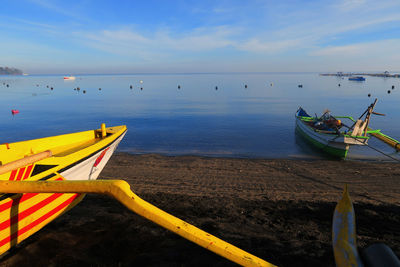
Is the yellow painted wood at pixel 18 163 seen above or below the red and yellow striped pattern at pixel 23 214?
above

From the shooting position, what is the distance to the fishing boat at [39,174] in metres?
4.00

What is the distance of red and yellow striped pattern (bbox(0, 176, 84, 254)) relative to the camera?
12.8 ft

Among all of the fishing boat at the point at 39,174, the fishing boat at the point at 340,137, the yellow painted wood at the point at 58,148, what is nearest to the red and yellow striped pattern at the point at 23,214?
the fishing boat at the point at 39,174

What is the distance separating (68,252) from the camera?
4.62 m

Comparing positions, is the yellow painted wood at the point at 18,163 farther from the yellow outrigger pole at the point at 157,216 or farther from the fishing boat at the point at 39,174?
the yellow outrigger pole at the point at 157,216

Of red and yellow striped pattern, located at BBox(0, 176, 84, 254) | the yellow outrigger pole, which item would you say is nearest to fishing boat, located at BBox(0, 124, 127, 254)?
red and yellow striped pattern, located at BBox(0, 176, 84, 254)

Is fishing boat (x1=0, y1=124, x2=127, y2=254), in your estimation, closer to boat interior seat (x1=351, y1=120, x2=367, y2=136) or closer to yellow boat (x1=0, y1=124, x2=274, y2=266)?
yellow boat (x1=0, y1=124, x2=274, y2=266)

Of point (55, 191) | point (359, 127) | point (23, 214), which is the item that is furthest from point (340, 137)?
point (23, 214)

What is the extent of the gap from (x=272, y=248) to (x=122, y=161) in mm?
10857

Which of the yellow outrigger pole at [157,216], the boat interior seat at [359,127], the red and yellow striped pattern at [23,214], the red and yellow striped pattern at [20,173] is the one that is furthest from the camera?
the boat interior seat at [359,127]

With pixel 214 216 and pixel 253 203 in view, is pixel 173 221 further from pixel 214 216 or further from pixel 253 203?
pixel 253 203

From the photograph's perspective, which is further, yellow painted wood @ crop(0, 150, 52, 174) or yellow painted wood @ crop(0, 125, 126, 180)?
yellow painted wood @ crop(0, 125, 126, 180)

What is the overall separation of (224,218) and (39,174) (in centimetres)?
470

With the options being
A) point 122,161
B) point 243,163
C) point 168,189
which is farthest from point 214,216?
point 122,161
